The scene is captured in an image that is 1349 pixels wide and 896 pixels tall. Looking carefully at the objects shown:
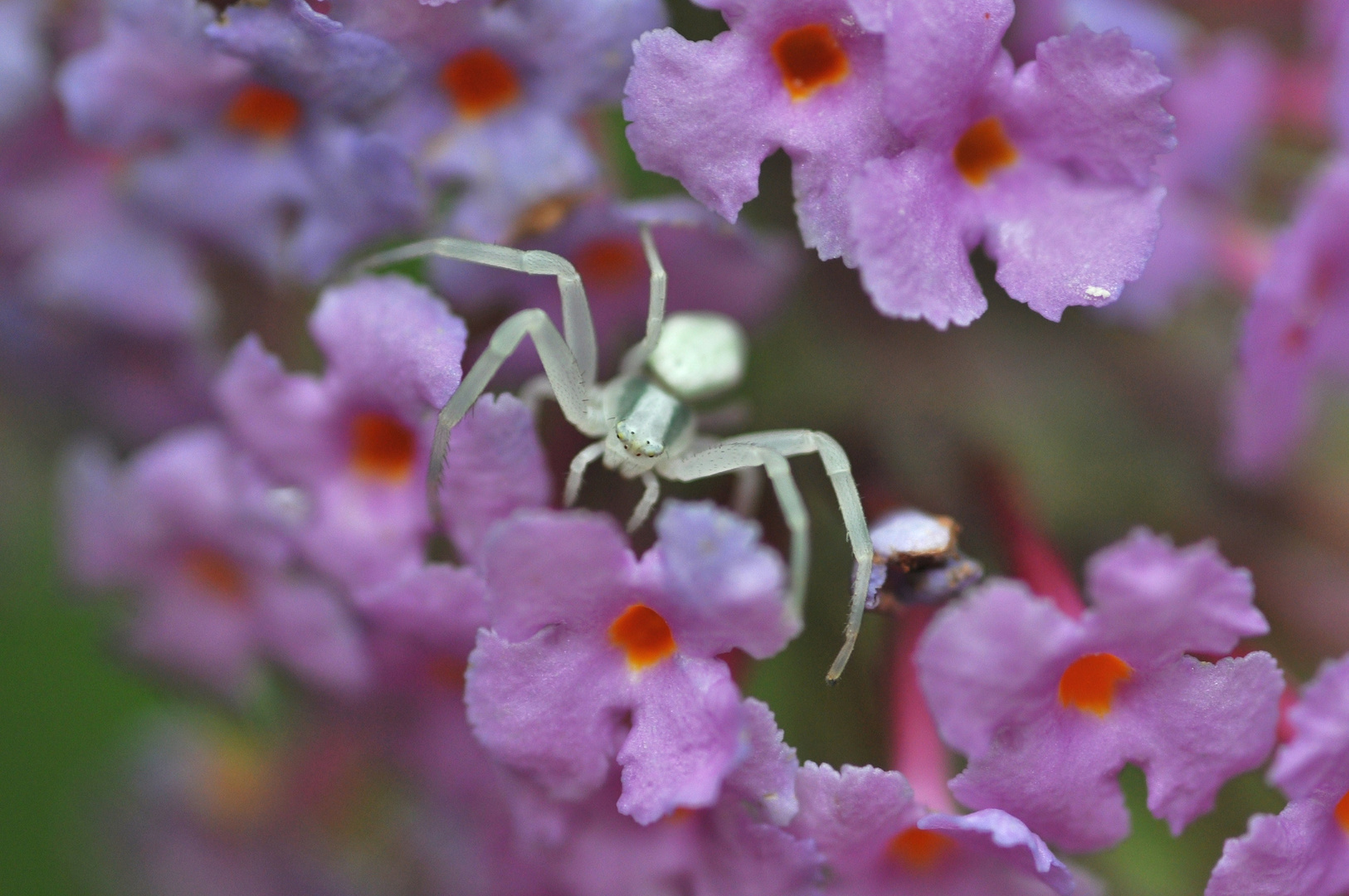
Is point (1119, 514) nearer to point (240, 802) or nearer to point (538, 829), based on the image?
point (538, 829)

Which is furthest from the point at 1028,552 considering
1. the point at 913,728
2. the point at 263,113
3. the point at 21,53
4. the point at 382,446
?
the point at 21,53

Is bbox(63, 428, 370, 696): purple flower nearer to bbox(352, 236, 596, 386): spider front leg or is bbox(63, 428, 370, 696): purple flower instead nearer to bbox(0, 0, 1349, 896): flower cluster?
bbox(0, 0, 1349, 896): flower cluster

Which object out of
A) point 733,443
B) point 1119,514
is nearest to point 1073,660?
point 733,443

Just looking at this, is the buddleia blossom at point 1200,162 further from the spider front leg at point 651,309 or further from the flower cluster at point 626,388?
the spider front leg at point 651,309

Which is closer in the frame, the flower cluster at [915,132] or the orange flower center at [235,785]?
the flower cluster at [915,132]

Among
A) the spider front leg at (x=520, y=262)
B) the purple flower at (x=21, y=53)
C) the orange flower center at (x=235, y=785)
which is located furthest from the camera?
the orange flower center at (x=235, y=785)

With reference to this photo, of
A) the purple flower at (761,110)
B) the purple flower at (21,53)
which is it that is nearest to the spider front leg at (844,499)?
the purple flower at (761,110)
